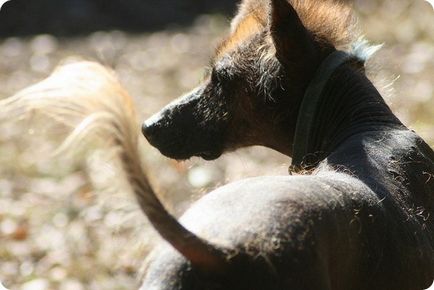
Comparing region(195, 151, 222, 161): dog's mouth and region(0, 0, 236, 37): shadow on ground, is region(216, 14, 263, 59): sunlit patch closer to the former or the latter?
region(195, 151, 222, 161): dog's mouth

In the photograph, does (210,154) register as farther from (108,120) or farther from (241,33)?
(108,120)

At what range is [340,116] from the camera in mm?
3166

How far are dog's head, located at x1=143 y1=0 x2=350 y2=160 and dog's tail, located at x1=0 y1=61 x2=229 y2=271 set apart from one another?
110cm

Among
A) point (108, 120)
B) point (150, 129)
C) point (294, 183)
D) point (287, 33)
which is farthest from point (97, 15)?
point (108, 120)

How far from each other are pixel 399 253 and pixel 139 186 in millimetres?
840

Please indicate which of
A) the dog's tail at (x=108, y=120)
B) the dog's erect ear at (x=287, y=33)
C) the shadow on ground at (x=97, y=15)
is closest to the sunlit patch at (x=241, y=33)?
the dog's erect ear at (x=287, y=33)

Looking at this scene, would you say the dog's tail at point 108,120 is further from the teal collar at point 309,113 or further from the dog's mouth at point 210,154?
the dog's mouth at point 210,154

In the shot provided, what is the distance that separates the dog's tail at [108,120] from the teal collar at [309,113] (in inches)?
40.2

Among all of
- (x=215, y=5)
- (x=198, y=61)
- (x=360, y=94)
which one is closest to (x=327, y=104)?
(x=360, y=94)

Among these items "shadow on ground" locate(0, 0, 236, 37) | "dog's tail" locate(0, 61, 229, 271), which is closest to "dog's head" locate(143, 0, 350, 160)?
"dog's tail" locate(0, 61, 229, 271)

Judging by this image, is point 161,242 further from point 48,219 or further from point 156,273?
point 48,219

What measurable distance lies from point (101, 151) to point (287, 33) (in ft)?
3.72

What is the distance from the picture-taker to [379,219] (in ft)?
8.35

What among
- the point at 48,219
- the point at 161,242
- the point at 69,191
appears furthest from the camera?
the point at 69,191
